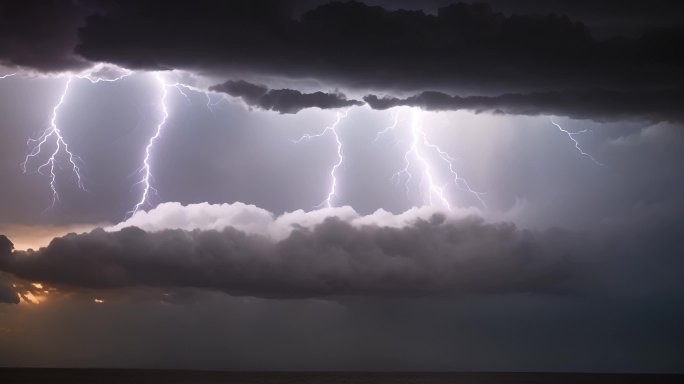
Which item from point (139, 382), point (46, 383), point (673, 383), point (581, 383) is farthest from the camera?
point (581, 383)

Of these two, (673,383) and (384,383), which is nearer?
(384,383)

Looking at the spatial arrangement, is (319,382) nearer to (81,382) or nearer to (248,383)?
(248,383)

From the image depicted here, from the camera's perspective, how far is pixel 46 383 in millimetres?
133250

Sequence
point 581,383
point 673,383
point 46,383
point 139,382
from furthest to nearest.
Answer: point 581,383, point 673,383, point 139,382, point 46,383

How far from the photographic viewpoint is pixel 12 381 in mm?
136625

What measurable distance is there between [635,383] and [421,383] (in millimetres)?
49632

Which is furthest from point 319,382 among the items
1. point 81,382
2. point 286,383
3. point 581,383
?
point 581,383

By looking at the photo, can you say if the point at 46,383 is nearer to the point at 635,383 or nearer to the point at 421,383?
the point at 421,383

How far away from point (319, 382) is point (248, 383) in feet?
40.4

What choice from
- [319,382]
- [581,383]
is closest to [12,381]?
[319,382]

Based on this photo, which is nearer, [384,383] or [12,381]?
[12,381]

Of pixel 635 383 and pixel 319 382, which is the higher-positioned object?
pixel 635 383

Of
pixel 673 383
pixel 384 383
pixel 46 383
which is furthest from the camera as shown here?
pixel 673 383

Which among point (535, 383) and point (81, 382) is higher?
point (535, 383)
